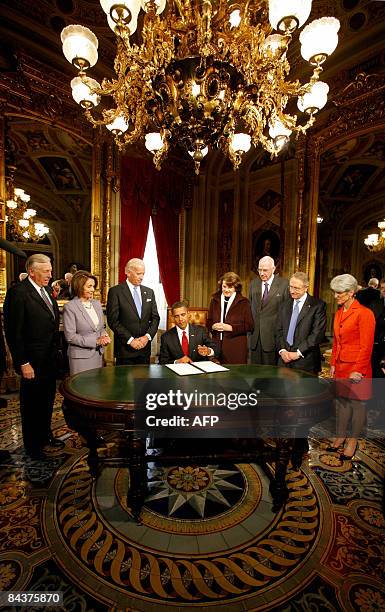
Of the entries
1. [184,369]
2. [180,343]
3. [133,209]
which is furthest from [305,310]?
[133,209]

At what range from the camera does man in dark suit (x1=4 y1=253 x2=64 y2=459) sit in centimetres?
272

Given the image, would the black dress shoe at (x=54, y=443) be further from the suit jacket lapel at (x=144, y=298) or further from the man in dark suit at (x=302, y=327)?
the man in dark suit at (x=302, y=327)

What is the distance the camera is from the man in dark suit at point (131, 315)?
11.5 ft

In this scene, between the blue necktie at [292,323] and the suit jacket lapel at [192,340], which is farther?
the blue necktie at [292,323]

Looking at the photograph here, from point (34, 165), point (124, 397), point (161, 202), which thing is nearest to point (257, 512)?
point (124, 397)

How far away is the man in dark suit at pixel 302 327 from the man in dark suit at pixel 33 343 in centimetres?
236

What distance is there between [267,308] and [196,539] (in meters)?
2.51

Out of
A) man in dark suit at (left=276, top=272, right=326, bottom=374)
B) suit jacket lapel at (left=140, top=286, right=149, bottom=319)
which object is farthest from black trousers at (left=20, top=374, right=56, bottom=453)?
man in dark suit at (left=276, top=272, right=326, bottom=374)

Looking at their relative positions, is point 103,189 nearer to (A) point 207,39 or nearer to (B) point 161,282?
(B) point 161,282

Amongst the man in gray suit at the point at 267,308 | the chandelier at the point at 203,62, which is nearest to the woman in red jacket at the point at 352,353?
the man in gray suit at the point at 267,308

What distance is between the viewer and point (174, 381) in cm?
216

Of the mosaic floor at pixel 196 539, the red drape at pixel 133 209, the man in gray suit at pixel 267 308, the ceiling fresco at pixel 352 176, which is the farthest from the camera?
the ceiling fresco at pixel 352 176

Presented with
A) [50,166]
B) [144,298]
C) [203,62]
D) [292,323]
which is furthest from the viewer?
[50,166]

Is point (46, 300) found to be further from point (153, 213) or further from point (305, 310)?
point (153, 213)
